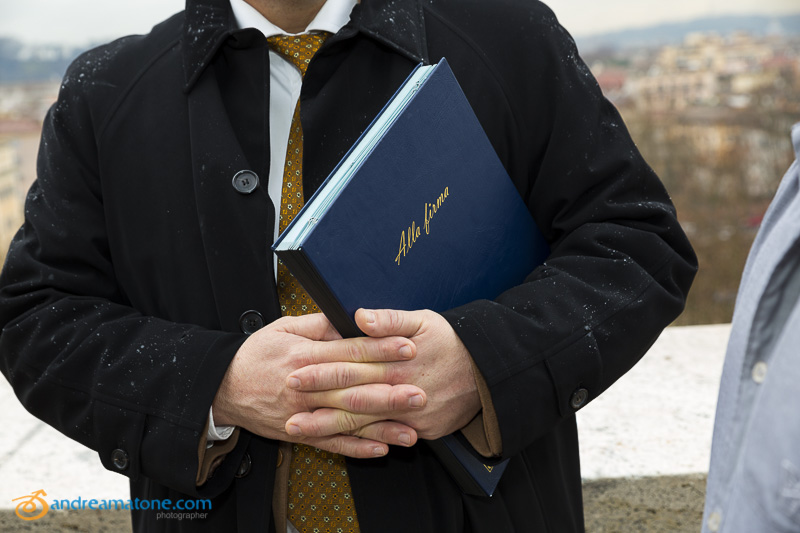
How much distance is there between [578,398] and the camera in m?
1.07

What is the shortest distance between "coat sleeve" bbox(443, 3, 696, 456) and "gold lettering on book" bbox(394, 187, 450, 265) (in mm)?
113

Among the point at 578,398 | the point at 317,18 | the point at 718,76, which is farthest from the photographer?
the point at 718,76

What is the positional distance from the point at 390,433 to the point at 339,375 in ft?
0.36

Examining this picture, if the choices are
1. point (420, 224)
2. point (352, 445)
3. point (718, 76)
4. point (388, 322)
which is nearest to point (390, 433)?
point (352, 445)

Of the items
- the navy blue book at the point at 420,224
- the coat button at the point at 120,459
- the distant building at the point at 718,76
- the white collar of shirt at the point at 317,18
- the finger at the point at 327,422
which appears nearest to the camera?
the navy blue book at the point at 420,224

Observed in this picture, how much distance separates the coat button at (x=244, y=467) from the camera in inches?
44.2

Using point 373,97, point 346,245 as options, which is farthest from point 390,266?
point 373,97

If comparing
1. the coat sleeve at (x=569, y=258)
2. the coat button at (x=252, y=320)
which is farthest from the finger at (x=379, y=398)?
the coat button at (x=252, y=320)

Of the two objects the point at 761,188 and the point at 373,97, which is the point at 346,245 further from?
the point at 761,188

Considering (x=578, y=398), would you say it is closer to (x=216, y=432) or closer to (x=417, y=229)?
(x=417, y=229)

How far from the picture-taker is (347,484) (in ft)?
3.74

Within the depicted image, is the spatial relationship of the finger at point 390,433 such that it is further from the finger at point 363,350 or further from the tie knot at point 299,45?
the tie knot at point 299,45

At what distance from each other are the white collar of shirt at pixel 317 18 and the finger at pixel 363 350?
20.1 inches

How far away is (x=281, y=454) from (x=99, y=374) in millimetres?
279
